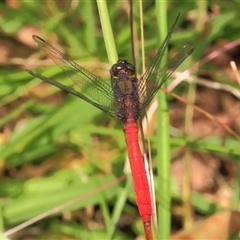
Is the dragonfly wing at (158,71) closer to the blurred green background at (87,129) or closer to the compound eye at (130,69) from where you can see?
the compound eye at (130,69)

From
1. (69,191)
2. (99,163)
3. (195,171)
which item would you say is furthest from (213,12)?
(69,191)

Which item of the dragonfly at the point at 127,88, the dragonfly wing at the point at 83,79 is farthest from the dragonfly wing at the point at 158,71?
the dragonfly wing at the point at 83,79

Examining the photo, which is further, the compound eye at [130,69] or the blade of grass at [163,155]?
the compound eye at [130,69]

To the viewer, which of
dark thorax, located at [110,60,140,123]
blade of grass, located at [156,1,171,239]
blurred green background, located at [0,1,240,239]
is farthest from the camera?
blurred green background, located at [0,1,240,239]

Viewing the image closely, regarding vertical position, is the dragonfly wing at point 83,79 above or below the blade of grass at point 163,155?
above

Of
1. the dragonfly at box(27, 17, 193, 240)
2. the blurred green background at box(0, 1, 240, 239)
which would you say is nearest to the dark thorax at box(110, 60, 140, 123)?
the dragonfly at box(27, 17, 193, 240)

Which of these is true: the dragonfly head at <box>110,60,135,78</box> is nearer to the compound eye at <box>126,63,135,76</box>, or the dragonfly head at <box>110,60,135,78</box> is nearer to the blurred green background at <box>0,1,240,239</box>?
the compound eye at <box>126,63,135,76</box>

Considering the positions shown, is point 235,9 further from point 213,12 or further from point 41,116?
point 41,116

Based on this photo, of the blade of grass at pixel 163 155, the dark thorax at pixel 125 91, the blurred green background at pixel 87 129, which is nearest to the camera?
the blade of grass at pixel 163 155
